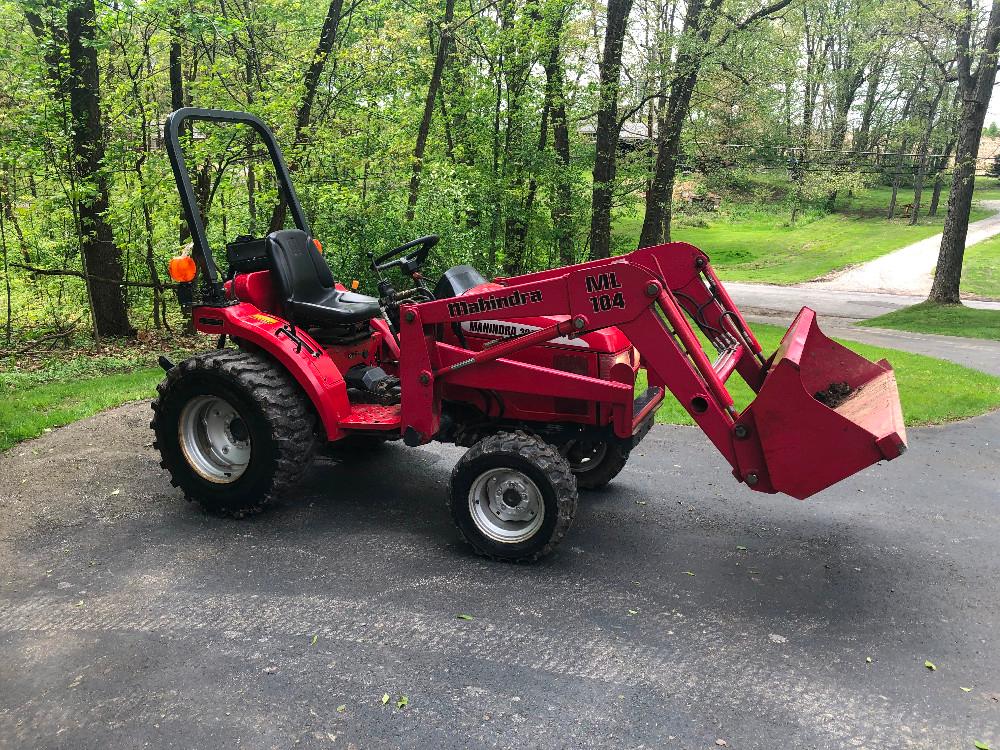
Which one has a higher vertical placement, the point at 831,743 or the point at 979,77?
the point at 979,77

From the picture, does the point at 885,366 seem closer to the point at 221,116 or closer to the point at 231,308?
the point at 231,308

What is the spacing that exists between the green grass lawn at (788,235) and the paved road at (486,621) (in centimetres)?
2197

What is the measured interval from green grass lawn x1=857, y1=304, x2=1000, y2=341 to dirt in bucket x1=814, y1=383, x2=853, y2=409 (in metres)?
12.4

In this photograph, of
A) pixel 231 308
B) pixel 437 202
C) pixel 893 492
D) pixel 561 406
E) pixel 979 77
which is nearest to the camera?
pixel 561 406

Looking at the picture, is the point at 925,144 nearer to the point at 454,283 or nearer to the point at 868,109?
the point at 868,109

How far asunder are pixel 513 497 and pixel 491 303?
1115mm

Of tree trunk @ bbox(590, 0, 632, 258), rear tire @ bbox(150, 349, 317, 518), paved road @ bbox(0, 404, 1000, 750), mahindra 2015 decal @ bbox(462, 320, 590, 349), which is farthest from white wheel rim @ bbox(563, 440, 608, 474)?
tree trunk @ bbox(590, 0, 632, 258)

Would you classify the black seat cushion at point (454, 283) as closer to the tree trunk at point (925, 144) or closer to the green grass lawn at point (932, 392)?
the green grass lawn at point (932, 392)

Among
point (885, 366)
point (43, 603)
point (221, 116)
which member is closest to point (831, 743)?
point (885, 366)

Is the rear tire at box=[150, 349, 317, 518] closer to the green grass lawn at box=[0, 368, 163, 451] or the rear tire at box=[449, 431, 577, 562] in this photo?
the rear tire at box=[449, 431, 577, 562]

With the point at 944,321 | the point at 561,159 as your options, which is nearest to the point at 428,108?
the point at 561,159

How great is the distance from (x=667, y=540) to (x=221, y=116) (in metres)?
4.01

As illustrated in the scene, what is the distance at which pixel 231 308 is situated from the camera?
4.88 m

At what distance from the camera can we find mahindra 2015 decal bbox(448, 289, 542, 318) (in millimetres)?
4207
